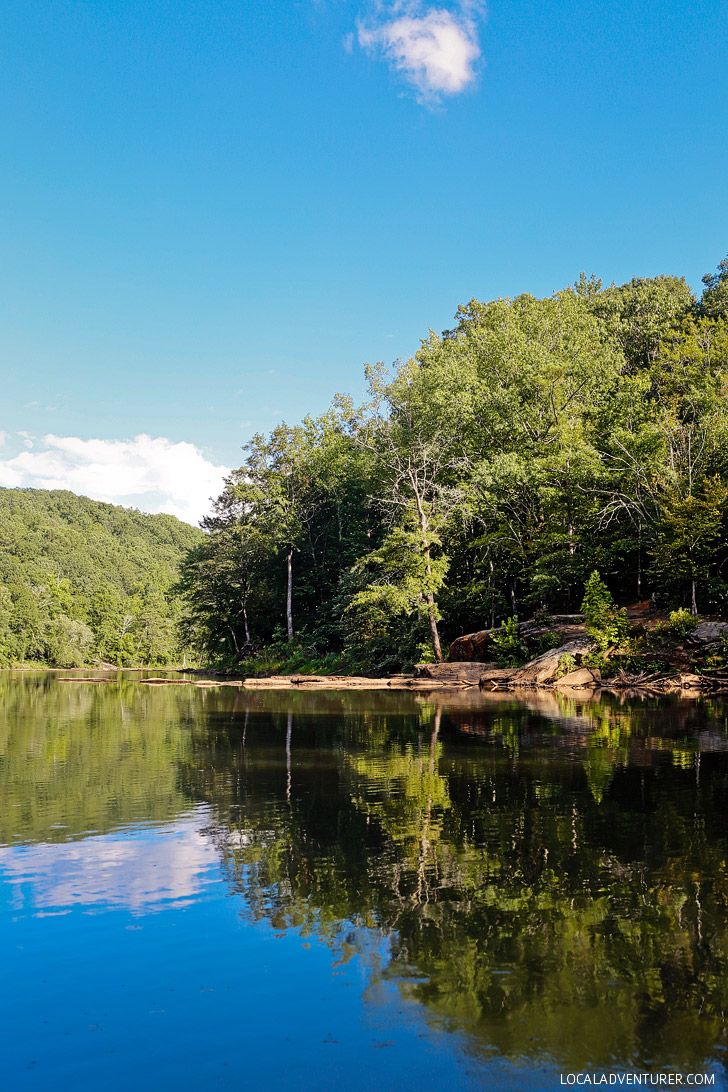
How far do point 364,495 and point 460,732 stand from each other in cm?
3879

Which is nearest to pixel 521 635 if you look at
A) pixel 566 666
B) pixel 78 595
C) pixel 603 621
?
pixel 566 666

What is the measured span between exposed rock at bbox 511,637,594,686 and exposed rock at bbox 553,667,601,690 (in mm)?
518

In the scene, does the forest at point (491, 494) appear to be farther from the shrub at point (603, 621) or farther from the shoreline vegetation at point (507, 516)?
the shrub at point (603, 621)

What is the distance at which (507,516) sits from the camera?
42688 mm

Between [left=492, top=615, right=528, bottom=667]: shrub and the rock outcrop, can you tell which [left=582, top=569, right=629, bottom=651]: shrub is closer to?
the rock outcrop

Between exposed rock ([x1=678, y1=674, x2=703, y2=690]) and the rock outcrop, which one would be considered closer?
exposed rock ([x1=678, y1=674, x2=703, y2=690])

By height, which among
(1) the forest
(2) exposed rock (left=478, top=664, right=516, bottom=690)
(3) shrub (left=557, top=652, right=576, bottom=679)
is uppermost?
(1) the forest

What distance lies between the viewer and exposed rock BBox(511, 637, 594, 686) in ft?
103

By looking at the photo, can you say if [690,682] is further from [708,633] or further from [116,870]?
[116,870]

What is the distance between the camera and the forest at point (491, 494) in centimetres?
3538

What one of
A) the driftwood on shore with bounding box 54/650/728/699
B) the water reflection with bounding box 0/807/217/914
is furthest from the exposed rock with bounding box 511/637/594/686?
the water reflection with bounding box 0/807/217/914

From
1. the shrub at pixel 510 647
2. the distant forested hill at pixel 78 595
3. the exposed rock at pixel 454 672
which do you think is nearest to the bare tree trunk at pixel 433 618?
the exposed rock at pixel 454 672

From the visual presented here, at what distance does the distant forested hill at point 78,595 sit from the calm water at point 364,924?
267ft

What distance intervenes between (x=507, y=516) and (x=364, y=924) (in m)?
38.2
